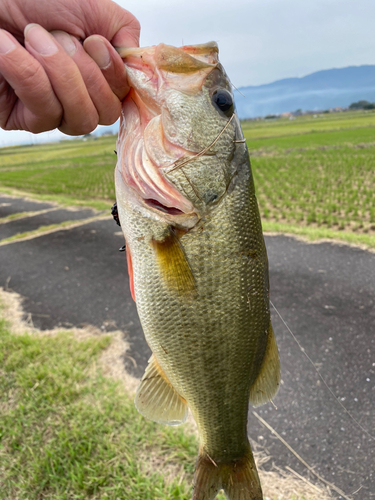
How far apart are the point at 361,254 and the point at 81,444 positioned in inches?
232

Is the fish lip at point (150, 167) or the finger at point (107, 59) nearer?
the finger at point (107, 59)

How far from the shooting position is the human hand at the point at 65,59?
1.17 metres

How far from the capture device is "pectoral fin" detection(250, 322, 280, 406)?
167 cm

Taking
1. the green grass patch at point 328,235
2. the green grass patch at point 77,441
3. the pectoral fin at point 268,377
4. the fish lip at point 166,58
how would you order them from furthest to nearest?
the green grass patch at point 328,235 < the green grass patch at point 77,441 < the pectoral fin at point 268,377 < the fish lip at point 166,58

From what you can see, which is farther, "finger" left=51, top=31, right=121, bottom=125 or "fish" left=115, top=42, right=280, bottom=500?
"fish" left=115, top=42, right=280, bottom=500

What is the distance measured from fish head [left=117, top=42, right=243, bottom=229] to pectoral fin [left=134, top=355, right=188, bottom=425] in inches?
31.3

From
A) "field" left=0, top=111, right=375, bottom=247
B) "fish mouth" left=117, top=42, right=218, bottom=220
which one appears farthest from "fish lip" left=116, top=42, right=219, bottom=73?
"field" left=0, top=111, right=375, bottom=247

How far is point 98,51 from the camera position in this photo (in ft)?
4.11

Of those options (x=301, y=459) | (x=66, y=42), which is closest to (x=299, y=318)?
(x=301, y=459)

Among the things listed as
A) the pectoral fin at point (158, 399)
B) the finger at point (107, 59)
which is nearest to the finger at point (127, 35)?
the finger at point (107, 59)

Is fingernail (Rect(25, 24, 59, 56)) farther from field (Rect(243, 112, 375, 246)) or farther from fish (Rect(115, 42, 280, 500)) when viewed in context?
field (Rect(243, 112, 375, 246))

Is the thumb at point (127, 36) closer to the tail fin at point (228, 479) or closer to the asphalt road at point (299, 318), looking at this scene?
the tail fin at point (228, 479)

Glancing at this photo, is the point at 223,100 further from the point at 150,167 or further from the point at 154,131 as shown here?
the point at 150,167

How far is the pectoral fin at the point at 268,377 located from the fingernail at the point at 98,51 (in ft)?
4.60
